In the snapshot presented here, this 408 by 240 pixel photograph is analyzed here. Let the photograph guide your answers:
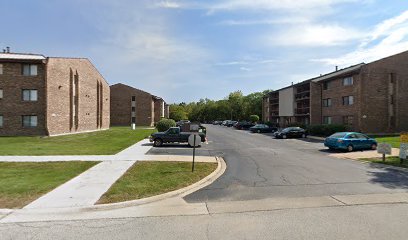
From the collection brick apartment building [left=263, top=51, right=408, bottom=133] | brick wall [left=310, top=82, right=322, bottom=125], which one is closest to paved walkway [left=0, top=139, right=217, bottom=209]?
brick apartment building [left=263, top=51, right=408, bottom=133]

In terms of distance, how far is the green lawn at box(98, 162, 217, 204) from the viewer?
8750 mm

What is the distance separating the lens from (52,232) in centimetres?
607

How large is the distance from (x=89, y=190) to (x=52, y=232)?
3.32 meters

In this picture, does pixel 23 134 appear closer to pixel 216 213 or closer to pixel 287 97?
pixel 216 213

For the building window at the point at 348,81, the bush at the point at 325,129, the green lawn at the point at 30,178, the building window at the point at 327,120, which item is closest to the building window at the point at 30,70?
the green lawn at the point at 30,178

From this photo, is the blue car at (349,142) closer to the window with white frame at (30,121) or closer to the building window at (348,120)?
the building window at (348,120)

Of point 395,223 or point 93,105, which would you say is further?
point 93,105

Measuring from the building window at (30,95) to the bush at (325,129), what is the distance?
104 ft

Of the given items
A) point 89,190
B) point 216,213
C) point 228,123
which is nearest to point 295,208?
point 216,213

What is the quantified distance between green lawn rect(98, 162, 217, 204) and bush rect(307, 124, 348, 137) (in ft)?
80.4

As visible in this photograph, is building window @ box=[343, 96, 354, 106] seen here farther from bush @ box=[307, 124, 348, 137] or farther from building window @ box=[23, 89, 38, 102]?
building window @ box=[23, 89, 38, 102]

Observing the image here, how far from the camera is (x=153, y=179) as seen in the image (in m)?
10.7

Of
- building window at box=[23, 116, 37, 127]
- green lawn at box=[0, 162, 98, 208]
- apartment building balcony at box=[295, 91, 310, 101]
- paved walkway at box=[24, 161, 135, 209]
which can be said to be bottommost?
paved walkway at box=[24, 161, 135, 209]

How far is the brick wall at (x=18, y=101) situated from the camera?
103 ft
